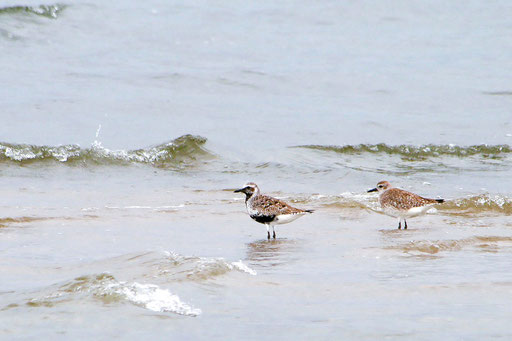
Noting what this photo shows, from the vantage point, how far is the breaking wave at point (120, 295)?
6645mm

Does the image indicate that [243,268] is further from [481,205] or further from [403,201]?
[481,205]

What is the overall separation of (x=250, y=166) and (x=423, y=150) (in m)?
4.03

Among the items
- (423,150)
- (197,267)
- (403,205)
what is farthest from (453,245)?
(423,150)

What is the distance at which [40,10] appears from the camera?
28.0 metres

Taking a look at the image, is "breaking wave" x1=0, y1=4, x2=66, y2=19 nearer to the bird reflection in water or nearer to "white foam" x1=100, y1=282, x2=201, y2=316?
the bird reflection in water

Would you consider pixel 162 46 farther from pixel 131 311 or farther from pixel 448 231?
pixel 131 311

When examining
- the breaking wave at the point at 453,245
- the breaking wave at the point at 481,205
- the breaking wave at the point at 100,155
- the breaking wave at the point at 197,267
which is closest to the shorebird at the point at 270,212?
the breaking wave at the point at 453,245

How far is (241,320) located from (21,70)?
1813 centimetres

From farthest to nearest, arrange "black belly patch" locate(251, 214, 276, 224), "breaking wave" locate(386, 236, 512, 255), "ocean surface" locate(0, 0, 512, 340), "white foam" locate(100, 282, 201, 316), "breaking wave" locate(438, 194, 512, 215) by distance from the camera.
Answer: "breaking wave" locate(438, 194, 512, 215), "black belly patch" locate(251, 214, 276, 224), "breaking wave" locate(386, 236, 512, 255), "ocean surface" locate(0, 0, 512, 340), "white foam" locate(100, 282, 201, 316)

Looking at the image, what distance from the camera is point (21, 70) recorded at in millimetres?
23016

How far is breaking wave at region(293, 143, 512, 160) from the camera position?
17688mm

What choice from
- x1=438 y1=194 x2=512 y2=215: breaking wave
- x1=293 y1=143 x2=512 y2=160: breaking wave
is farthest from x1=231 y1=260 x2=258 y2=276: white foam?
x1=293 y1=143 x2=512 y2=160: breaking wave

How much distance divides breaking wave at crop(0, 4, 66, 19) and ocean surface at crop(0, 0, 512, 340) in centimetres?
10

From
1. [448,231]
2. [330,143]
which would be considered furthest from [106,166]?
[448,231]
